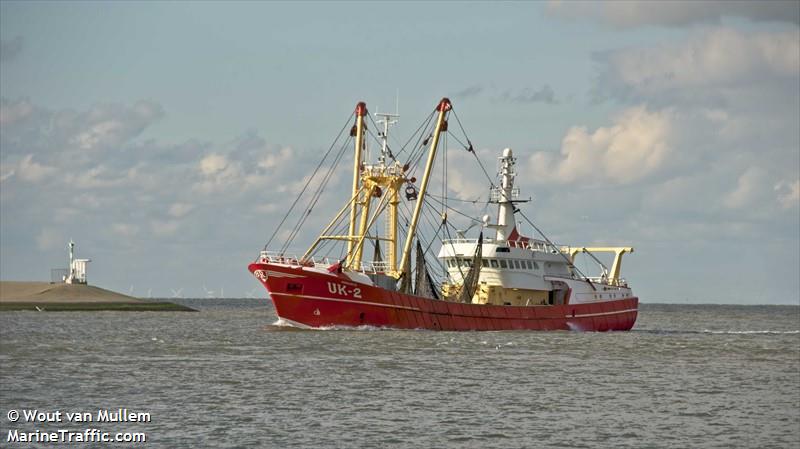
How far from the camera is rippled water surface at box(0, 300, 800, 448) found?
1340 inches

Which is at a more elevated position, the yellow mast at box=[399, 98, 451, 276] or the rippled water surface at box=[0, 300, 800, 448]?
the yellow mast at box=[399, 98, 451, 276]

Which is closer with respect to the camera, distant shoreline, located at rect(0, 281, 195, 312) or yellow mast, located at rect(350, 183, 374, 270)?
yellow mast, located at rect(350, 183, 374, 270)

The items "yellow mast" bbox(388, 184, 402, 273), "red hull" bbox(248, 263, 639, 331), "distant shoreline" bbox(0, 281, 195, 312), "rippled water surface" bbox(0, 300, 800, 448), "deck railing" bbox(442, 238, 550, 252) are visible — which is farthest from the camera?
"distant shoreline" bbox(0, 281, 195, 312)

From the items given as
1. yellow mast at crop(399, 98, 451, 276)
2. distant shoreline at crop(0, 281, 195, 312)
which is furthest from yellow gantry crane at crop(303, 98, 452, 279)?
distant shoreline at crop(0, 281, 195, 312)

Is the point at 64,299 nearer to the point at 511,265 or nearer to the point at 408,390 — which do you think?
the point at 511,265

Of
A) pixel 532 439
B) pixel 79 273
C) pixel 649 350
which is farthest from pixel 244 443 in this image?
pixel 79 273

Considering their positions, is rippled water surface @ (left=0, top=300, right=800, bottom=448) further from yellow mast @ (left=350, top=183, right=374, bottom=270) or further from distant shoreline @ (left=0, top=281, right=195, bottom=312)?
distant shoreline @ (left=0, top=281, right=195, bottom=312)

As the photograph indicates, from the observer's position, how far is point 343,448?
31547mm

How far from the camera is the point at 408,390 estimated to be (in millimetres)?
43625

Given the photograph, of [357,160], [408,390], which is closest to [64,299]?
[357,160]

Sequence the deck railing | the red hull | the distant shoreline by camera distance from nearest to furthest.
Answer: the red hull
the deck railing
the distant shoreline

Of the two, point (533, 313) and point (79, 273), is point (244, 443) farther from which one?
point (79, 273)

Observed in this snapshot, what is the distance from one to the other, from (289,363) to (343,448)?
72.0 feet

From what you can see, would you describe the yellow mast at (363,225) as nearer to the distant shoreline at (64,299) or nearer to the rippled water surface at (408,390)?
the rippled water surface at (408,390)
